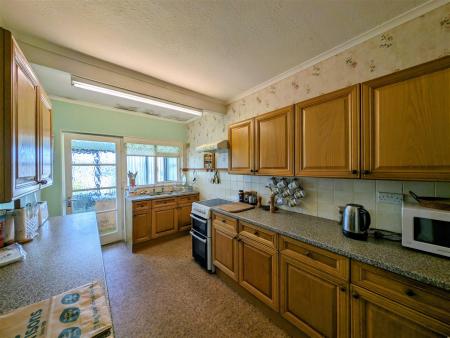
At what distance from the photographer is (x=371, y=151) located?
1.28m

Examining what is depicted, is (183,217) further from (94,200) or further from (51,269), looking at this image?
(51,269)

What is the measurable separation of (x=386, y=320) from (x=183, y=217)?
3185 mm

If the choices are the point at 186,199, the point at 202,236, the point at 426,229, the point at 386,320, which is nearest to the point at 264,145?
the point at 426,229

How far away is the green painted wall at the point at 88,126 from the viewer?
8.92ft

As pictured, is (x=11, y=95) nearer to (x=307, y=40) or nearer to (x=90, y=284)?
(x=90, y=284)

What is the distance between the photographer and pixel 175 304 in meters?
1.86

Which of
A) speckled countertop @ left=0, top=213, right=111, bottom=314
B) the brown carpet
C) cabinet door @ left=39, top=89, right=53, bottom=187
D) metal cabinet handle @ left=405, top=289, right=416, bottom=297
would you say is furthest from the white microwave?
cabinet door @ left=39, top=89, right=53, bottom=187

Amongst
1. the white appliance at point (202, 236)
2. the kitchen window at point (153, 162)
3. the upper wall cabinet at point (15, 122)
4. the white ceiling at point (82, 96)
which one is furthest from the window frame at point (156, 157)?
the upper wall cabinet at point (15, 122)

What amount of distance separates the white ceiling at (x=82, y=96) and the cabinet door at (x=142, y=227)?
1931 millimetres

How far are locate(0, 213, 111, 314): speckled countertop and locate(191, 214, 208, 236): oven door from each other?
1213 mm

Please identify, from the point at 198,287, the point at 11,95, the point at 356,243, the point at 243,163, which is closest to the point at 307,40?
the point at 243,163

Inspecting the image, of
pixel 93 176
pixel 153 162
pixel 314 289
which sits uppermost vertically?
pixel 153 162

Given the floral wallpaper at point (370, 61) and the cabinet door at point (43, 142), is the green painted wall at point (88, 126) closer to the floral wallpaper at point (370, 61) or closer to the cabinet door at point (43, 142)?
the cabinet door at point (43, 142)

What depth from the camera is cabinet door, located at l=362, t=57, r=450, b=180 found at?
104 cm
